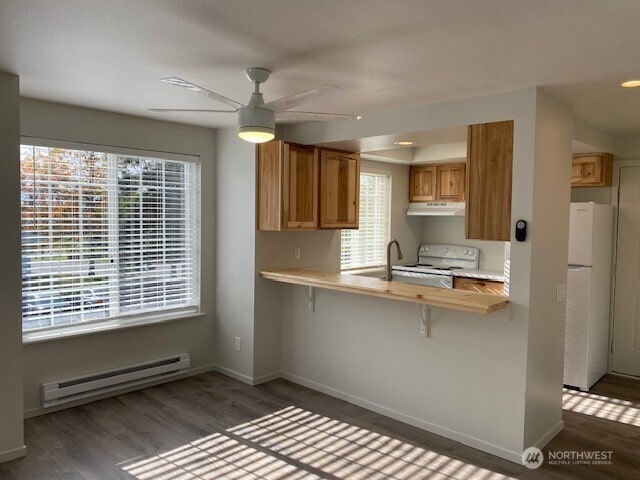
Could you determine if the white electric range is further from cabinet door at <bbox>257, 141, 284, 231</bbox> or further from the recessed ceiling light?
the recessed ceiling light

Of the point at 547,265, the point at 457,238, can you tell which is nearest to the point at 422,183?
the point at 457,238

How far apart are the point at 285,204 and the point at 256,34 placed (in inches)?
79.3

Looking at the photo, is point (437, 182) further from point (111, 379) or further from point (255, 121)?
point (111, 379)

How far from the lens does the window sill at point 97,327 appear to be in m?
3.66

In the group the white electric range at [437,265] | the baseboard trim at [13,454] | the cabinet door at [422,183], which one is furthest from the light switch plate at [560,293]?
the baseboard trim at [13,454]

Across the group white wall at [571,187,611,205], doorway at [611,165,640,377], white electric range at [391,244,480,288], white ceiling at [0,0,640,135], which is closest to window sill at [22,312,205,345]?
white ceiling at [0,0,640,135]

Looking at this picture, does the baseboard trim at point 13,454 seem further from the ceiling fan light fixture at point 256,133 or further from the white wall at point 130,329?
the ceiling fan light fixture at point 256,133

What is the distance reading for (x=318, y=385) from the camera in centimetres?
432

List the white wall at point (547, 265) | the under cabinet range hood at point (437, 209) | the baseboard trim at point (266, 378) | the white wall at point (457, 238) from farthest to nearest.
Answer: the white wall at point (457, 238) → the under cabinet range hood at point (437, 209) → the baseboard trim at point (266, 378) → the white wall at point (547, 265)

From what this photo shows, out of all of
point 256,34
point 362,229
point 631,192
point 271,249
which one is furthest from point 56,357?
point 631,192

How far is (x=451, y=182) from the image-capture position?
592 centimetres

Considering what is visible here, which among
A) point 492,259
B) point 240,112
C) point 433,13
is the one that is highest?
point 433,13

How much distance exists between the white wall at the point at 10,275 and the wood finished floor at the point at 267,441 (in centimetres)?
26

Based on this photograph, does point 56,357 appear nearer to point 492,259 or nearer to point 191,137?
point 191,137
